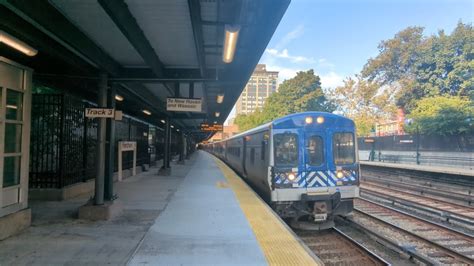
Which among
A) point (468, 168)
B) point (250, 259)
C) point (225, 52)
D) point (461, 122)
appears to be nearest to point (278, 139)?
point (225, 52)

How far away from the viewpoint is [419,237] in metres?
7.65

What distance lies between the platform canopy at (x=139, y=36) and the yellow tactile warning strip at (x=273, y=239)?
11.5 ft

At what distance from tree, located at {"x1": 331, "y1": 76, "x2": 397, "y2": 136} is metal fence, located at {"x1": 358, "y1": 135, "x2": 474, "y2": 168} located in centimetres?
826

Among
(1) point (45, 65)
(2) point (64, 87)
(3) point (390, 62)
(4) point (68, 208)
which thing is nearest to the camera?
(1) point (45, 65)

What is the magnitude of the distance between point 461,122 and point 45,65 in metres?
27.7

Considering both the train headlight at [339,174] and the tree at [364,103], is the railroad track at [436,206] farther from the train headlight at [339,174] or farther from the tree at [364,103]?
the tree at [364,103]

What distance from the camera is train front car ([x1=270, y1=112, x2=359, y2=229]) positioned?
26.9 ft

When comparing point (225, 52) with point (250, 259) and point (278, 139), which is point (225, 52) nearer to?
point (278, 139)

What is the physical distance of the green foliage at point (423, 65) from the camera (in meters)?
33.9

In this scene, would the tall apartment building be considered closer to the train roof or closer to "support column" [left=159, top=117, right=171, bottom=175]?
"support column" [left=159, top=117, right=171, bottom=175]

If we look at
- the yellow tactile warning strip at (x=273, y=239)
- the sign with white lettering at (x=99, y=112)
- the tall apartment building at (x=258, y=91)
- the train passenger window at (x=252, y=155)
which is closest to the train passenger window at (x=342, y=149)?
the yellow tactile warning strip at (x=273, y=239)

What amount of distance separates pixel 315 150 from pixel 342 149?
2.30 feet

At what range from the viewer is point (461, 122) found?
25625 mm

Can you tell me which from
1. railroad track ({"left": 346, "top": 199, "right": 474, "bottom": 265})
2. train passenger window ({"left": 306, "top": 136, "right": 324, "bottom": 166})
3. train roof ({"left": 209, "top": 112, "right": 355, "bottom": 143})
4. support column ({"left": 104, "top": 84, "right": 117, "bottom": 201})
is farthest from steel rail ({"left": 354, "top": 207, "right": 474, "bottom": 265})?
support column ({"left": 104, "top": 84, "right": 117, "bottom": 201})
